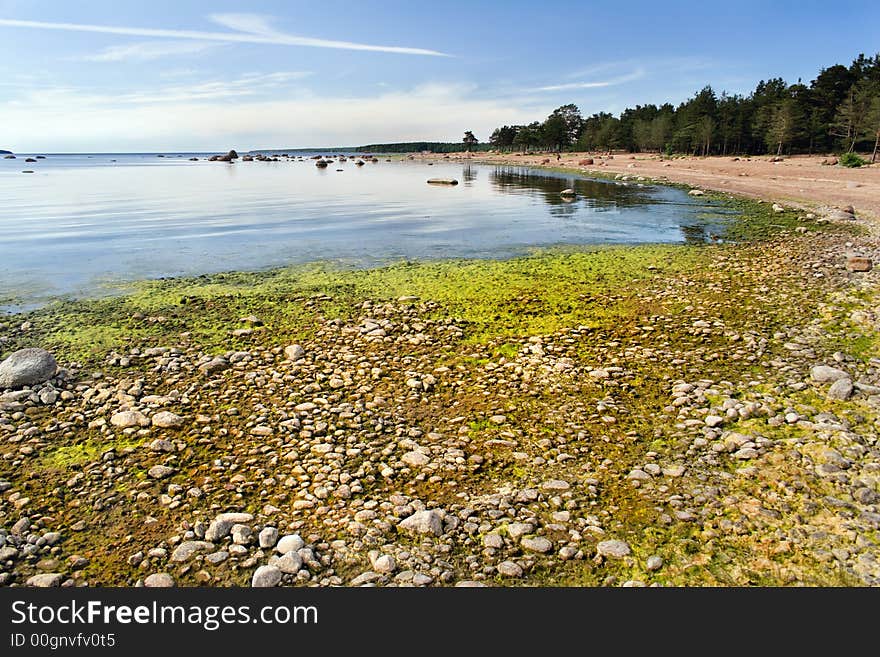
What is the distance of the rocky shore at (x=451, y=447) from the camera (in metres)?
4.88

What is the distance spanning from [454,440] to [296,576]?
2881mm

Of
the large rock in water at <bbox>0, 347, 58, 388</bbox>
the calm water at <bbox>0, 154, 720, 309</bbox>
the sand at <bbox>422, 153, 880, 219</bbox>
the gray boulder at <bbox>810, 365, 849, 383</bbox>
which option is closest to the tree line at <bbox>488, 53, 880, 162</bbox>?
the sand at <bbox>422, 153, 880, 219</bbox>

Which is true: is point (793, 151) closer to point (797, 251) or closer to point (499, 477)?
point (797, 251)

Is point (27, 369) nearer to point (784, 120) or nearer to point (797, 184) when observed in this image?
point (797, 184)

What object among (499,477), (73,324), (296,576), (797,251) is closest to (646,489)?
(499,477)

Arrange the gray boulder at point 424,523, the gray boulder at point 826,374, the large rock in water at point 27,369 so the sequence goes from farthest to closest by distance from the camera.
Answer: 1. the large rock in water at point 27,369
2. the gray boulder at point 826,374
3. the gray boulder at point 424,523

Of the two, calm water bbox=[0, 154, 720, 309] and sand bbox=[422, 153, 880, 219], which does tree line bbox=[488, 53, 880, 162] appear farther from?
calm water bbox=[0, 154, 720, 309]

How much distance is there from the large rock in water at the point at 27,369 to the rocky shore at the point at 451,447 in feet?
0.57

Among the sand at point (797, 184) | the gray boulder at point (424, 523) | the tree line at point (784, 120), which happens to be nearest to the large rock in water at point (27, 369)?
the gray boulder at point (424, 523)

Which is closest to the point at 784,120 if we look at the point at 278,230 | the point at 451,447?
the point at 278,230

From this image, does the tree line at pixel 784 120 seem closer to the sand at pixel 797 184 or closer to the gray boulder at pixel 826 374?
the sand at pixel 797 184

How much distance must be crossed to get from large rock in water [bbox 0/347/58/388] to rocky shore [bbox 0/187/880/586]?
17 cm

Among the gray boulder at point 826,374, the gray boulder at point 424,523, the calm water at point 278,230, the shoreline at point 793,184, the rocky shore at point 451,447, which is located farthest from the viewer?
the shoreline at point 793,184

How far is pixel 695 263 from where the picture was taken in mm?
17516
